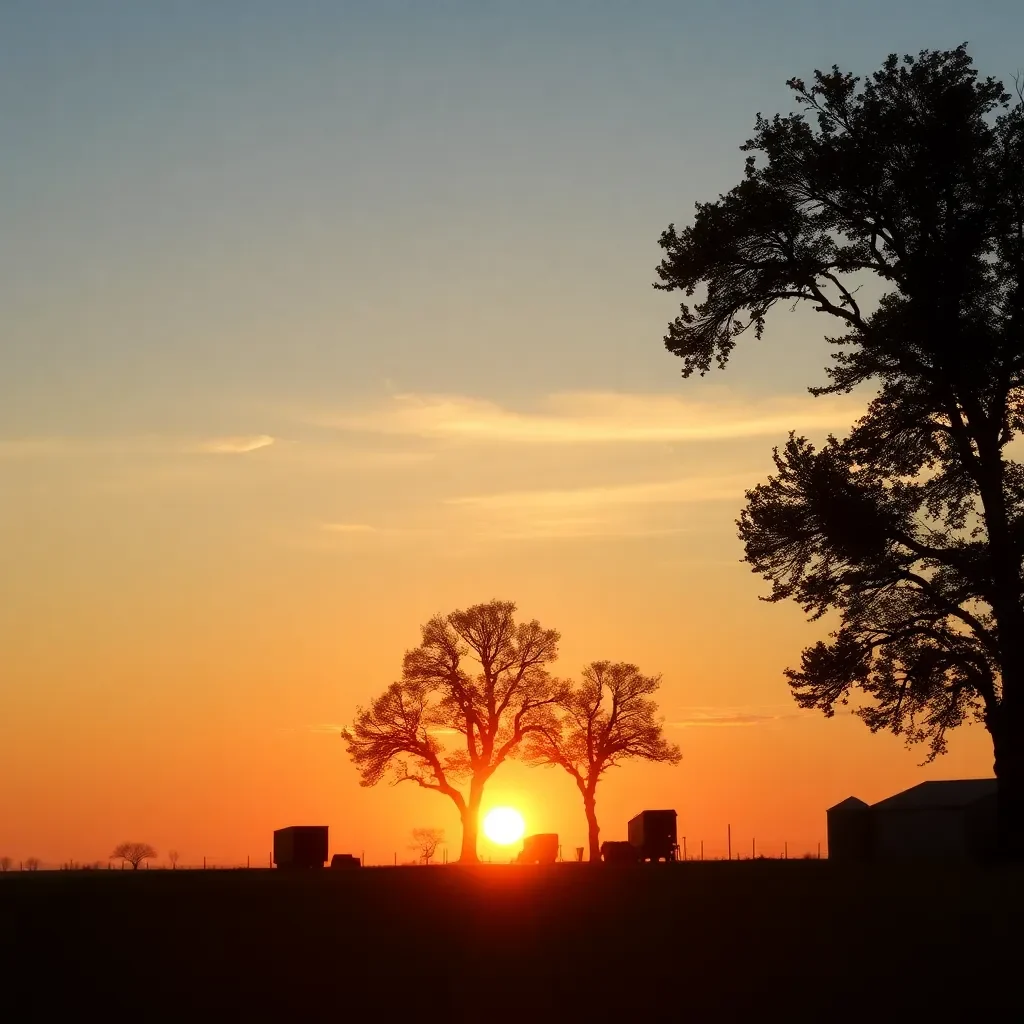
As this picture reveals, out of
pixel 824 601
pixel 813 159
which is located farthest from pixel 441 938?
pixel 813 159

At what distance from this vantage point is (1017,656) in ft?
119

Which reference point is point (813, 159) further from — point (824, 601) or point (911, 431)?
A: point (824, 601)

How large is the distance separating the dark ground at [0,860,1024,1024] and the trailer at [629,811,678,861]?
47370 millimetres

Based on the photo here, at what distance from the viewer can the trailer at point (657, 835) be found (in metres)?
75.8

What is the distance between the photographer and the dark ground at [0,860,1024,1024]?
67.4 ft

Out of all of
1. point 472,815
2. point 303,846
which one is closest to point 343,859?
point 303,846

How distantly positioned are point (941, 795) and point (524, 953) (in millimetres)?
55382

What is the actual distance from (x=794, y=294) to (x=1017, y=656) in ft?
35.8

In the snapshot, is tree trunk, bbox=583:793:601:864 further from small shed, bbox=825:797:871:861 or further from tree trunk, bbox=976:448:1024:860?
tree trunk, bbox=976:448:1024:860

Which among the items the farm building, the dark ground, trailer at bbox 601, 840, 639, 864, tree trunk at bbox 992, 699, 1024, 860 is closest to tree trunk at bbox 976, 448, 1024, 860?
tree trunk at bbox 992, 699, 1024, 860

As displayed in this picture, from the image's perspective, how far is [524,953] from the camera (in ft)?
75.2

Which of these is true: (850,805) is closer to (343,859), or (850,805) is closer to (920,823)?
(920,823)

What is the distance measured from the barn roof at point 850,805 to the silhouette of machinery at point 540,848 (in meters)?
14.9

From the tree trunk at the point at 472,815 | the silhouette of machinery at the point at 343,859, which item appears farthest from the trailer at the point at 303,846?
the tree trunk at the point at 472,815
